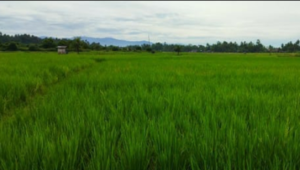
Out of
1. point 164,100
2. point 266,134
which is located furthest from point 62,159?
point 164,100

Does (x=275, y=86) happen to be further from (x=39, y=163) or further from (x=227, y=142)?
(x=39, y=163)

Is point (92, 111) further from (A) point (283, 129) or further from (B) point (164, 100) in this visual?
(A) point (283, 129)

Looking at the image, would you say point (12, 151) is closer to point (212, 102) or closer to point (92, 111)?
point (92, 111)

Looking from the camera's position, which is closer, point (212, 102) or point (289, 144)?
point (289, 144)

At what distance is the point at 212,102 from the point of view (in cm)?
229

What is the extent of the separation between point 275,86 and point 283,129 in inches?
106

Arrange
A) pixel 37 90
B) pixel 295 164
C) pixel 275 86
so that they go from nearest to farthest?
1. pixel 295 164
2. pixel 275 86
3. pixel 37 90

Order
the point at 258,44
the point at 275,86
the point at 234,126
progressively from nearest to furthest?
the point at 234,126 < the point at 275,86 < the point at 258,44

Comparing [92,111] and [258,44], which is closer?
[92,111]

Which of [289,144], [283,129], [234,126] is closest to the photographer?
[289,144]

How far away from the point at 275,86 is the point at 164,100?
2.30m

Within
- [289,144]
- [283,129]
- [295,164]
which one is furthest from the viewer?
[283,129]

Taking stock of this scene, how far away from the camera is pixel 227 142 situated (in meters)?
1.19

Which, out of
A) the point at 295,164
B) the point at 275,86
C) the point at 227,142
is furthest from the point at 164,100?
the point at 275,86
